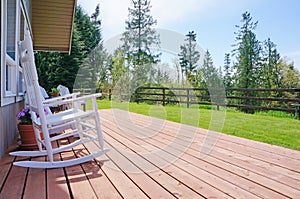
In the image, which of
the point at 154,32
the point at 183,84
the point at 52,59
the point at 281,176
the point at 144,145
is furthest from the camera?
the point at 52,59

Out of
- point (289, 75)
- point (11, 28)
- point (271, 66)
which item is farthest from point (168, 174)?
point (271, 66)

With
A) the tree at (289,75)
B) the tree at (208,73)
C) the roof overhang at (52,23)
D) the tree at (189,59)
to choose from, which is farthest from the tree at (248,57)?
the roof overhang at (52,23)

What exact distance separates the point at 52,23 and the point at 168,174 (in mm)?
5203

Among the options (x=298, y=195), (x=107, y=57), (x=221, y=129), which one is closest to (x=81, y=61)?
(x=107, y=57)

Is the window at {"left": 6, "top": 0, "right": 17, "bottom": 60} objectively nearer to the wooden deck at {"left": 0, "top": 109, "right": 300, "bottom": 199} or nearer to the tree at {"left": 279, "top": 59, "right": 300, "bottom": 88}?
the wooden deck at {"left": 0, "top": 109, "right": 300, "bottom": 199}

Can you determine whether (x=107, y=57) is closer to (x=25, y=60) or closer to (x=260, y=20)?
(x=260, y=20)

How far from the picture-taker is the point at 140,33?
13.8m

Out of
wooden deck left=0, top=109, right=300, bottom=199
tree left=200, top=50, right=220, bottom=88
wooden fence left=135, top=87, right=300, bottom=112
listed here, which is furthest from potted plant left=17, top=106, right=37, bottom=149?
tree left=200, top=50, right=220, bottom=88

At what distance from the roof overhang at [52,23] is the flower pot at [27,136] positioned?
3.32 meters

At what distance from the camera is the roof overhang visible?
5.14 metres

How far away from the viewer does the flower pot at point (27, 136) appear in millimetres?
2494

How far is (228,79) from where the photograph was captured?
14359mm

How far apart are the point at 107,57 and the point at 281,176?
1186 cm

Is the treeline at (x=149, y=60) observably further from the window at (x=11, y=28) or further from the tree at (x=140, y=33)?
the window at (x=11, y=28)
